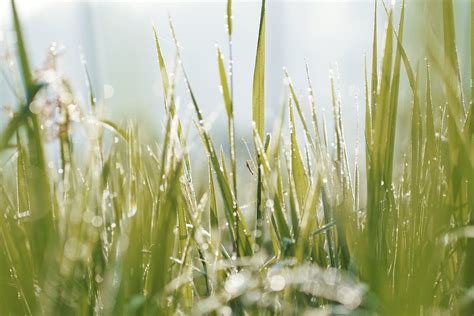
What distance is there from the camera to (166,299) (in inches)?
21.0

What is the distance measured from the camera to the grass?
51 centimetres

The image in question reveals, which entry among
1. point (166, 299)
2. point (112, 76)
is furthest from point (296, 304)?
point (112, 76)

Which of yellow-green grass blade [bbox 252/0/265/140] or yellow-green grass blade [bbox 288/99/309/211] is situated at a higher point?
yellow-green grass blade [bbox 252/0/265/140]

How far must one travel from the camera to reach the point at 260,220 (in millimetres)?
666

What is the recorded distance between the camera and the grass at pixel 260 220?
1.67 ft

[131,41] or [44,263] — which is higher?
[131,41]

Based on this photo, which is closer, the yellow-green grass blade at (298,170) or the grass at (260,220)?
the grass at (260,220)

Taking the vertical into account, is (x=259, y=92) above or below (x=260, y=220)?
above

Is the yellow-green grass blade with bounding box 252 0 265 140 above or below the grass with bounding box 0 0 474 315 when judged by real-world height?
above

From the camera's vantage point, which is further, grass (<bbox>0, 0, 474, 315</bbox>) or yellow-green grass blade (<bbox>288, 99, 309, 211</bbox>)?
yellow-green grass blade (<bbox>288, 99, 309, 211</bbox>)

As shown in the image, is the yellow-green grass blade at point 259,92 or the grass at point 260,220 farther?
the yellow-green grass blade at point 259,92

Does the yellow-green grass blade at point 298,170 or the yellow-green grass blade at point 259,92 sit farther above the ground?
the yellow-green grass blade at point 259,92

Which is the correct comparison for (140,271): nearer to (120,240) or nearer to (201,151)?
(120,240)

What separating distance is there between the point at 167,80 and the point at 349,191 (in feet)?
0.70
